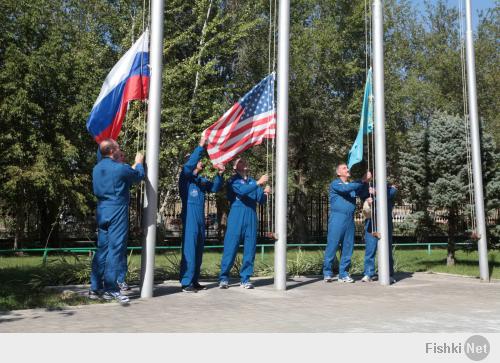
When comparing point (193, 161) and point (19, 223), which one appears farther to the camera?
point (19, 223)

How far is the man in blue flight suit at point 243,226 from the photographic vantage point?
943 centimetres

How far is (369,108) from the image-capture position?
416 inches

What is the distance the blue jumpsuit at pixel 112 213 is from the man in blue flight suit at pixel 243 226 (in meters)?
2.13

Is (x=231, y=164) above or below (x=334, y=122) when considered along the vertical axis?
below

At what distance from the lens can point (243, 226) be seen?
9.50 meters

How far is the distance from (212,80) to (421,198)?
10.7 metres

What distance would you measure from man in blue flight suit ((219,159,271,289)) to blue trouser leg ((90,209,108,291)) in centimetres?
218

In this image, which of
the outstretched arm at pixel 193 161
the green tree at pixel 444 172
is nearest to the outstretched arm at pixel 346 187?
the outstretched arm at pixel 193 161

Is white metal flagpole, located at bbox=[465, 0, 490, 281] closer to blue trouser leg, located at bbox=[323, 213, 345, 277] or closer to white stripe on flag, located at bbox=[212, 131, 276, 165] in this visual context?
blue trouser leg, located at bbox=[323, 213, 345, 277]

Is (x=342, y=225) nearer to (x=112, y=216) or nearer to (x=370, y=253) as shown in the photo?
(x=370, y=253)

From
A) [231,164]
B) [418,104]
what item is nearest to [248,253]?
[231,164]

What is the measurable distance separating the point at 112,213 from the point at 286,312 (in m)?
2.65

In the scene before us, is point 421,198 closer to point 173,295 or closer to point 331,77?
point 173,295

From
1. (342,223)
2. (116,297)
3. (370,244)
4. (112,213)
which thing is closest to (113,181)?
(112,213)
